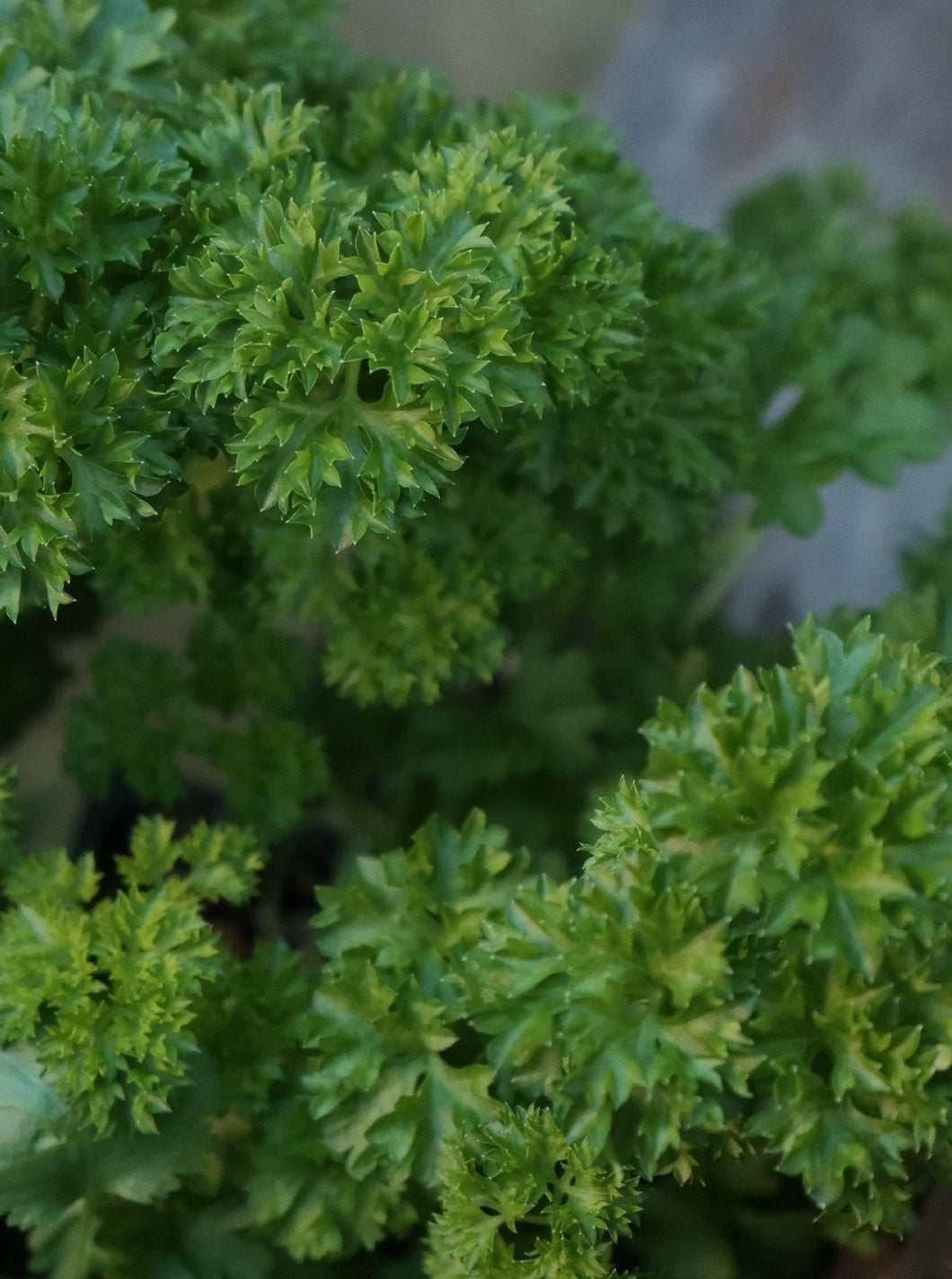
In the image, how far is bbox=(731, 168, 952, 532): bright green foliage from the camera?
1.20 meters

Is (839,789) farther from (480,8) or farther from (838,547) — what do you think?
(480,8)

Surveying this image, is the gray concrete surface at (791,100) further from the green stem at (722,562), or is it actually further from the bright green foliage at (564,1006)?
the bright green foliage at (564,1006)

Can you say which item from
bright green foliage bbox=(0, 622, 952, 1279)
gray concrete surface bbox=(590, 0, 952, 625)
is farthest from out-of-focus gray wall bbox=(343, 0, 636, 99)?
bright green foliage bbox=(0, 622, 952, 1279)

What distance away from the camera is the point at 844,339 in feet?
4.24

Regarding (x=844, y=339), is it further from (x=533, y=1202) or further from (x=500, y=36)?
(x=500, y=36)

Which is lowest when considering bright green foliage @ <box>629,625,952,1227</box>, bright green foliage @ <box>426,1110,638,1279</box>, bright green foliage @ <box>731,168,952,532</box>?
bright green foliage @ <box>426,1110,638,1279</box>

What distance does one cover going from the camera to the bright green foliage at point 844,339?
1.20m

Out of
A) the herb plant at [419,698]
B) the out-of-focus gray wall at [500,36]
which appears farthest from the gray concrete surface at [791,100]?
the herb plant at [419,698]

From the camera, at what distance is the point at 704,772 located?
69 cm

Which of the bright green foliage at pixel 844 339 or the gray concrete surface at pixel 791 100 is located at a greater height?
the gray concrete surface at pixel 791 100

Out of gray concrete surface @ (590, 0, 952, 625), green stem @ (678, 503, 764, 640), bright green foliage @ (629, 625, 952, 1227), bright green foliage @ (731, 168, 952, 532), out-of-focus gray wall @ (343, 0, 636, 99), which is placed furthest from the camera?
out-of-focus gray wall @ (343, 0, 636, 99)

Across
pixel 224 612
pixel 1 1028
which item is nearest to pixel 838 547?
pixel 224 612

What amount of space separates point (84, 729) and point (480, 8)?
182 cm

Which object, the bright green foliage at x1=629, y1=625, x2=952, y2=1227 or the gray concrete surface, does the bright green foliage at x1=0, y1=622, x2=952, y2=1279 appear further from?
the gray concrete surface
